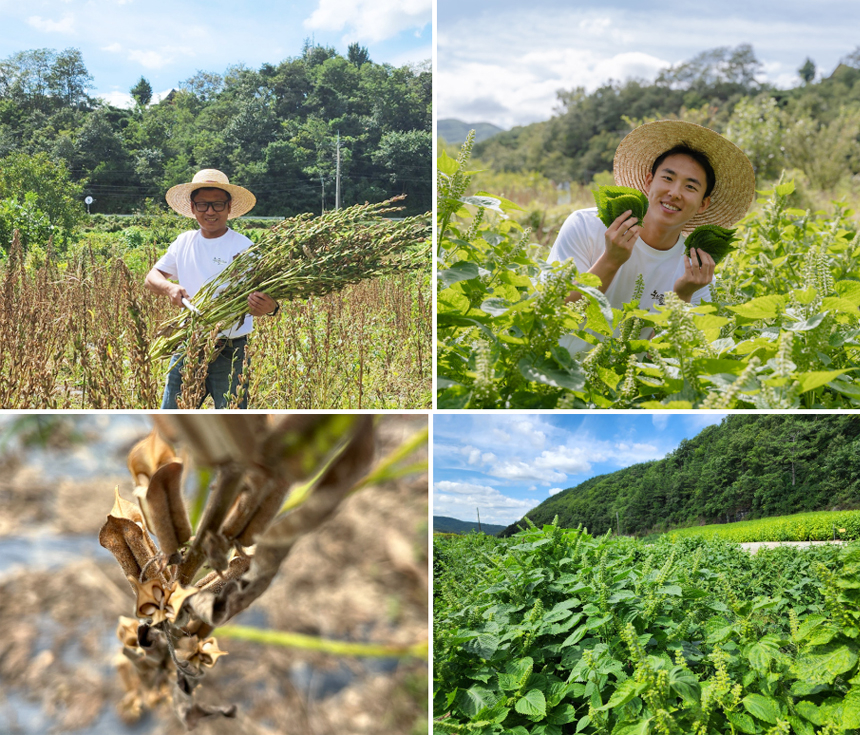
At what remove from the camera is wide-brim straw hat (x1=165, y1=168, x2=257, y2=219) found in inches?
75.7

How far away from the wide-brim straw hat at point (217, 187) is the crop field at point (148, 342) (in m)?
0.29

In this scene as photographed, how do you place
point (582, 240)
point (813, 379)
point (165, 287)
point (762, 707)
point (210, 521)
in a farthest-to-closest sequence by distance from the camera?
point (165, 287) < point (582, 240) < point (762, 707) < point (813, 379) < point (210, 521)

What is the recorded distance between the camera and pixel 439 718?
1111 millimetres

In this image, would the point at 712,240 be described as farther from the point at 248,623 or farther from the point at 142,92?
the point at 142,92

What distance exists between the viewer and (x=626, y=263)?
5.60 feet

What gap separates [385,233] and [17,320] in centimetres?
107

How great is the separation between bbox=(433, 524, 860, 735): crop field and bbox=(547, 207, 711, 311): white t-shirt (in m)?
0.75

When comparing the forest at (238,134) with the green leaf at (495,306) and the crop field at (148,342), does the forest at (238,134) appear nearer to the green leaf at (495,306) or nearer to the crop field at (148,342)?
the crop field at (148,342)

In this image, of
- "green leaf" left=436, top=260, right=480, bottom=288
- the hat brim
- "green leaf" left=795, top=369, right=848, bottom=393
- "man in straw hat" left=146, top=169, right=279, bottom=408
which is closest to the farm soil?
"green leaf" left=436, top=260, right=480, bottom=288

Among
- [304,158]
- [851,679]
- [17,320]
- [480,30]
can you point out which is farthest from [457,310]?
[480,30]

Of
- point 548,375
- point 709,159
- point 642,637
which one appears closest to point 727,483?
point 642,637

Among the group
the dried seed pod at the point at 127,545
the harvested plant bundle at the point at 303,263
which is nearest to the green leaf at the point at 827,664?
the dried seed pod at the point at 127,545

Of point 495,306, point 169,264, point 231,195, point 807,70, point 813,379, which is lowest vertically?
point 813,379

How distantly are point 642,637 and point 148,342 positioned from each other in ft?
4.72
